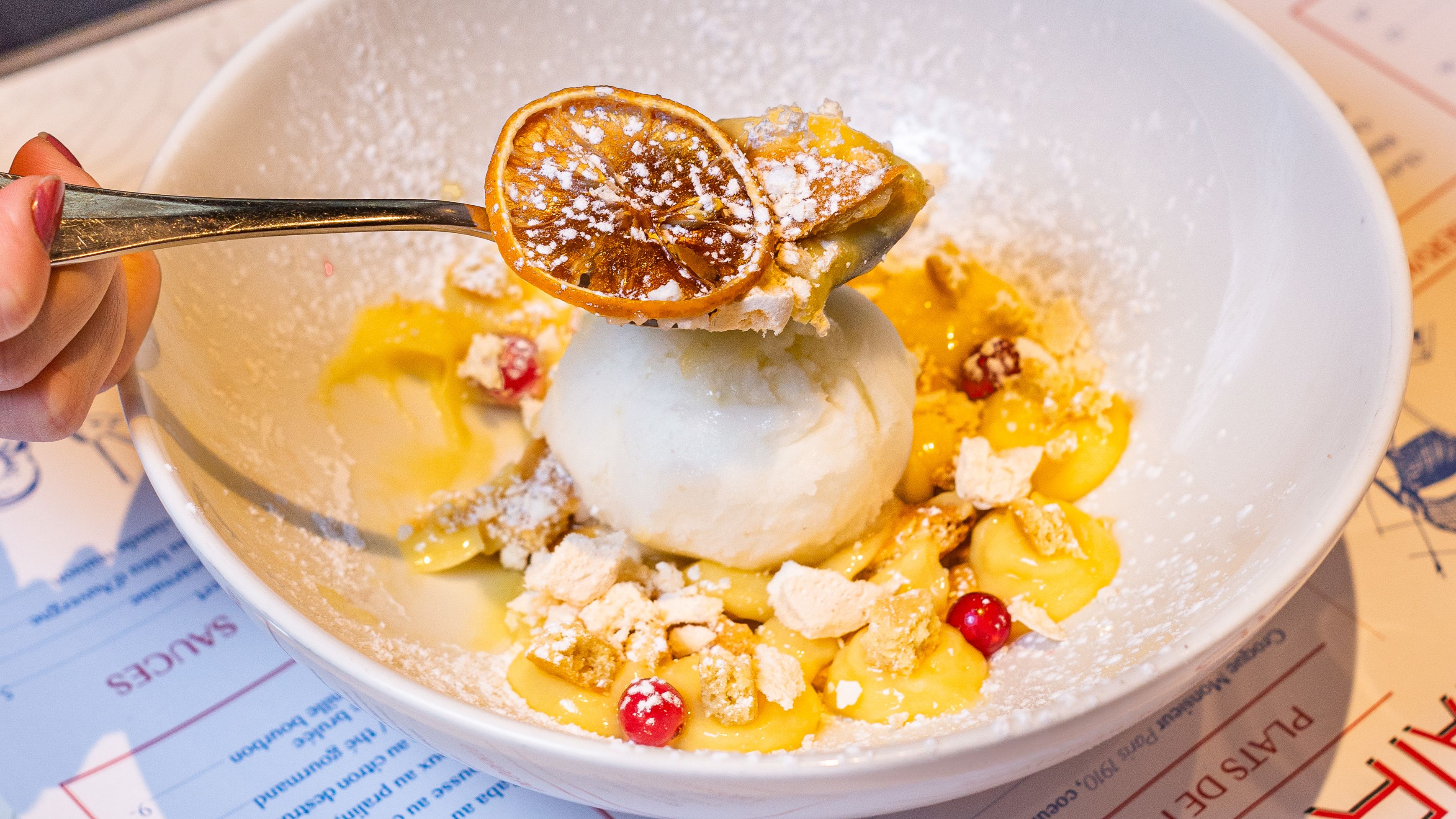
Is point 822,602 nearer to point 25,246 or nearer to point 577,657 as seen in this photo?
point 577,657

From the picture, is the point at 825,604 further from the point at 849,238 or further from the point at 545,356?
the point at 545,356

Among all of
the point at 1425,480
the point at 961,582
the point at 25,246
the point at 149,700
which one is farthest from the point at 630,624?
the point at 1425,480

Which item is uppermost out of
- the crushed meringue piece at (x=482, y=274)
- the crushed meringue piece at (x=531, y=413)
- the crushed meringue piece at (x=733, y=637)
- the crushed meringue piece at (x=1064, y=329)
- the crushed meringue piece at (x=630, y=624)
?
the crushed meringue piece at (x=482, y=274)

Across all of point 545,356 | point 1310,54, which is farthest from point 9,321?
point 1310,54

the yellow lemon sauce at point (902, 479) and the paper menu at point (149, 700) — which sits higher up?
the yellow lemon sauce at point (902, 479)

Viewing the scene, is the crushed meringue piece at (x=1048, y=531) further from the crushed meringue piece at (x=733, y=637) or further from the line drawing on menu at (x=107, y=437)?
the line drawing on menu at (x=107, y=437)

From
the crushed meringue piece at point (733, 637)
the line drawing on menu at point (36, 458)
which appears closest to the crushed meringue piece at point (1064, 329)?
the crushed meringue piece at point (733, 637)
